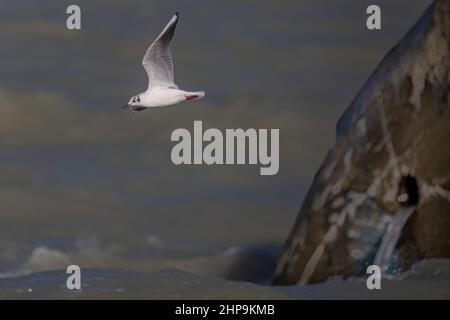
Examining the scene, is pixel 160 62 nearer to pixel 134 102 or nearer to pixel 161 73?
pixel 161 73

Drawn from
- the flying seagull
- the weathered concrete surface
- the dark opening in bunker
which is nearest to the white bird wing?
the flying seagull

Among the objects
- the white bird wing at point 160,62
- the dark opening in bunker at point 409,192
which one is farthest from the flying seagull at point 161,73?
the dark opening in bunker at point 409,192

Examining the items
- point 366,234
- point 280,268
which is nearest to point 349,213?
point 366,234

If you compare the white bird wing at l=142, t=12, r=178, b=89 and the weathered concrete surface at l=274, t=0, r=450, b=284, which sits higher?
the white bird wing at l=142, t=12, r=178, b=89

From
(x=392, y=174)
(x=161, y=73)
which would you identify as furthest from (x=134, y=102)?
(x=392, y=174)

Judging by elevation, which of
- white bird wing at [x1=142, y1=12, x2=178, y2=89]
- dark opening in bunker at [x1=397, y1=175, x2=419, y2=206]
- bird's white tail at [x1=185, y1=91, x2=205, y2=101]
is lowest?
dark opening in bunker at [x1=397, y1=175, x2=419, y2=206]

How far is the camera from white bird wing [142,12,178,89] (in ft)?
57.3

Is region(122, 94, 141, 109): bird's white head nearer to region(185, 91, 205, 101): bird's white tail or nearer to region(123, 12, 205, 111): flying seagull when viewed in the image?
region(123, 12, 205, 111): flying seagull

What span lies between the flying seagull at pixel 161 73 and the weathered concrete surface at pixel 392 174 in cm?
284

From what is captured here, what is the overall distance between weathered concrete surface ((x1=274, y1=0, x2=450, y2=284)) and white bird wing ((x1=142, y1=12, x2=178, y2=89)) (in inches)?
116

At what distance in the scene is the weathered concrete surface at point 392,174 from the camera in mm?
17531

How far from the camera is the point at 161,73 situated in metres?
17.6
